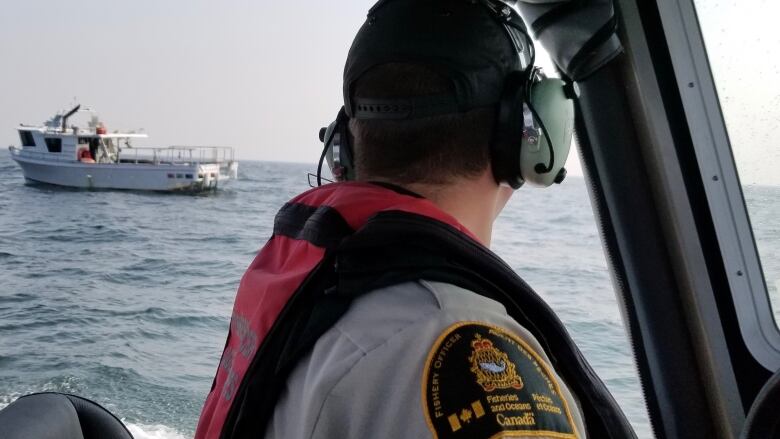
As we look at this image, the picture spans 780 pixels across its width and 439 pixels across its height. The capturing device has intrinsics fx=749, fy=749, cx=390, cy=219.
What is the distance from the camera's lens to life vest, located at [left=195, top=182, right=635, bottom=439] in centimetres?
88

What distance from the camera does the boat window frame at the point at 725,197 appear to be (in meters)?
1.87

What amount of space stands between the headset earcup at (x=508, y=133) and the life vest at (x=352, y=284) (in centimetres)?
20

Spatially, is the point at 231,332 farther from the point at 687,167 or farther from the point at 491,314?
the point at 687,167

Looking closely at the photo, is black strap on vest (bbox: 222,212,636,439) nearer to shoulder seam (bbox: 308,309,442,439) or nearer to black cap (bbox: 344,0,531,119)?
shoulder seam (bbox: 308,309,442,439)

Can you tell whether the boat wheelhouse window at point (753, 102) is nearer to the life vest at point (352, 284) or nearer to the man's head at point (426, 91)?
the man's head at point (426, 91)

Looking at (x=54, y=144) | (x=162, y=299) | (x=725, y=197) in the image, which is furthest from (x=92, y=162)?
(x=725, y=197)

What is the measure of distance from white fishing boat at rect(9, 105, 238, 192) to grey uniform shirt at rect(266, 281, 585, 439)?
90.8 feet

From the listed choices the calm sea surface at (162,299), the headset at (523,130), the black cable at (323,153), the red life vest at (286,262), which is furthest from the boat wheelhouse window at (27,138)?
the red life vest at (286,262)

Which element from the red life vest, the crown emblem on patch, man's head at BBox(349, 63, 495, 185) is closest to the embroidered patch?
the crown emblem on patch

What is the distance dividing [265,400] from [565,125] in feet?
2.41

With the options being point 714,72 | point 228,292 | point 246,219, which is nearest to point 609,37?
point 714,72

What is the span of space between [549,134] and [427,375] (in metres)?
0.65

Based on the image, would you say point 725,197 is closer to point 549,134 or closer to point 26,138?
point 549,134

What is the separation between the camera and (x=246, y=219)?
21.5 meters
